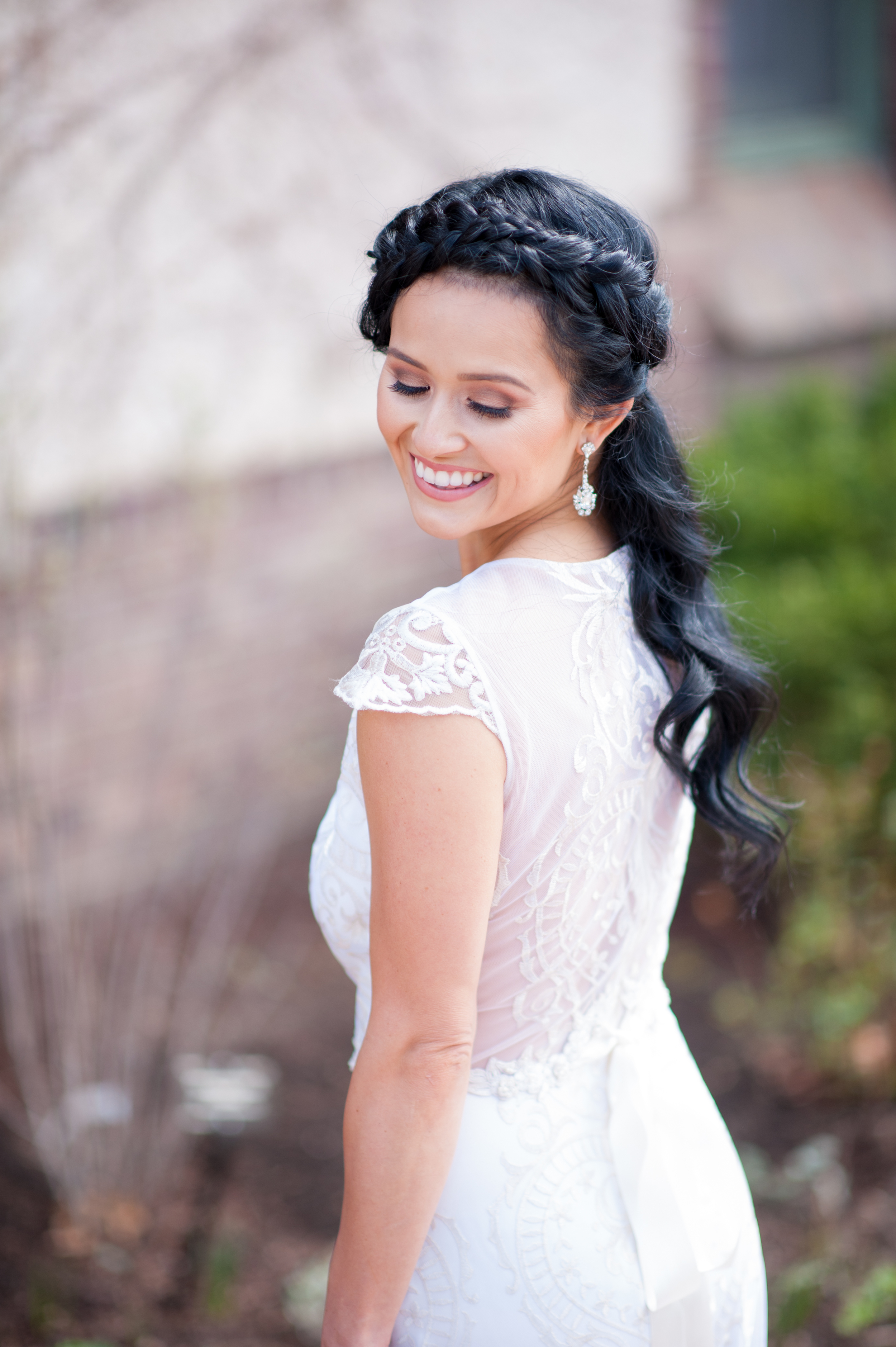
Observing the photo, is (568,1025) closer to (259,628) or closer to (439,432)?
(439,432)

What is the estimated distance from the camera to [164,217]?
10.5 ft

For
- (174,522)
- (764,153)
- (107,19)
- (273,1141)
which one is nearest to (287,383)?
(174,522)

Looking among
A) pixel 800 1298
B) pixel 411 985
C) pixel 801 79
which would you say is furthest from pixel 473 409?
pixel 801 79

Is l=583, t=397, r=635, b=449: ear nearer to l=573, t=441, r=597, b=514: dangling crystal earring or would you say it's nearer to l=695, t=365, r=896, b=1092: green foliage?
l=573, t=441, r=597, b=514: dangling crystal earring

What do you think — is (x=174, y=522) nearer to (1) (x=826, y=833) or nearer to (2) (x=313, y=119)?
(2) (x=313, y=119)

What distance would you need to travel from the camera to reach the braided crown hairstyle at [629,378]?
1.13 metres

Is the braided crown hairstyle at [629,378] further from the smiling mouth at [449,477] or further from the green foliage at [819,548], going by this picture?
the green foliage at [819,548]

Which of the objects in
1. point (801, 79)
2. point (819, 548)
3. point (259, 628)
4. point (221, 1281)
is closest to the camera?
point (221, 1281)

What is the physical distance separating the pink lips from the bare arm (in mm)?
263

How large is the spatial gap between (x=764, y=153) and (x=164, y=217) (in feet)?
12.3

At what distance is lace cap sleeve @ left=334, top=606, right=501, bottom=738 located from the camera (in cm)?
110

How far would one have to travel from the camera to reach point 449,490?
1223 mm

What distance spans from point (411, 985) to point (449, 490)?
0.52 m

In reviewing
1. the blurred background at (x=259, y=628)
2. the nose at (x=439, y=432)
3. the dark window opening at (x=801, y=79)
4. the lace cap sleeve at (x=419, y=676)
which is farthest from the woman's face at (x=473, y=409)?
the dark window opening at (x=801, y=79)
